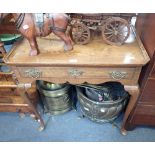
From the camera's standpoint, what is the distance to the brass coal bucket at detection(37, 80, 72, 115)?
1341mm

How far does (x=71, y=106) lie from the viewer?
156 cm

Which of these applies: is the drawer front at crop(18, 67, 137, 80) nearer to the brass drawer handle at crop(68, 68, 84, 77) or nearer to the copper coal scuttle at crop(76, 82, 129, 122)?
the brass drawer handle at crop(68, 68, 84, 77)

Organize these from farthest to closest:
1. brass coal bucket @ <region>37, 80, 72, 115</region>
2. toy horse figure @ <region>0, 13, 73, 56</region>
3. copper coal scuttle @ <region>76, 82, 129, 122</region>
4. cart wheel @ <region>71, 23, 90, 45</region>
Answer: brass coal bucket @ <region>37, 80, 72, 115</region>
copper coal scuttle @ <region>76, 82, 129, 122</region>
cart wheel @ <region>71, 23, 90, 45</region>
toy horse figure @ <region>0, 13, 73, 56</region>

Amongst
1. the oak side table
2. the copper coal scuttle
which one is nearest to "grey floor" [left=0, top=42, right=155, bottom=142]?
the copper coal scuttle

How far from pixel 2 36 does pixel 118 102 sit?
97 centimetres

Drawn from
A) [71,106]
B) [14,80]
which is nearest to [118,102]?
[71,106]

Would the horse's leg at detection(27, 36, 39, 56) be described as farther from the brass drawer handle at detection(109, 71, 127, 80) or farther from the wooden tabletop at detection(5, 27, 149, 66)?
the brass drawer handle at detection(109, 71, 127, 80)

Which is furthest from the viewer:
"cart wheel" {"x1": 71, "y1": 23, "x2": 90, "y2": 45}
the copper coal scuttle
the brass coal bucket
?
the brass coal bucket

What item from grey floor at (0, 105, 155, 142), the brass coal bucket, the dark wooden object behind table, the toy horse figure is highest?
the toy horse figure

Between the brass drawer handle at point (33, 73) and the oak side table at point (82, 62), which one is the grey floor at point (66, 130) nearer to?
the oak side table at point (82, 62)

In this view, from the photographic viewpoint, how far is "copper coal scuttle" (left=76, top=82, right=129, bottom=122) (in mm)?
1239

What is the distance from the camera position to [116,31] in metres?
0.93

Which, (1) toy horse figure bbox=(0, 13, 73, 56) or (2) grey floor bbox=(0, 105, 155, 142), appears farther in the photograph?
(2) grey floor bbox=(0, 105, 155, 142)

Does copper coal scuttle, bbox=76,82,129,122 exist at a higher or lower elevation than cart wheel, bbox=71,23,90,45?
lower
